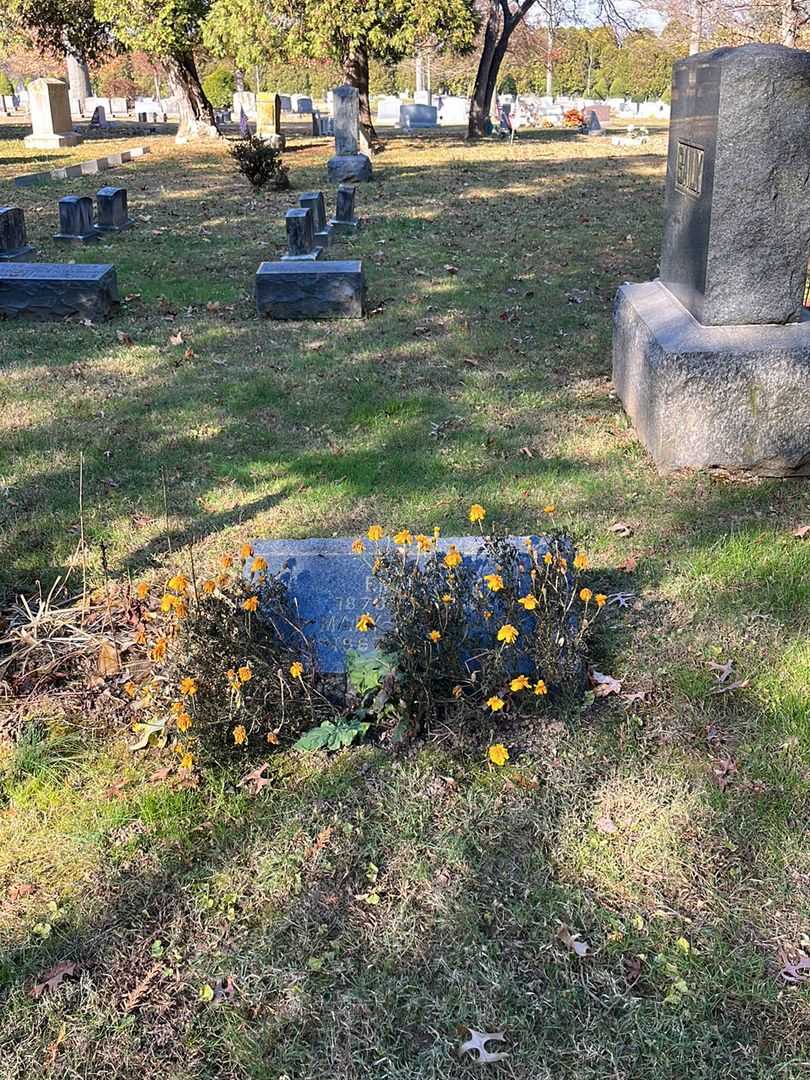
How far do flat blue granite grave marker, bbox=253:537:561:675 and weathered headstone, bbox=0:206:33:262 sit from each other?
27.4 feet

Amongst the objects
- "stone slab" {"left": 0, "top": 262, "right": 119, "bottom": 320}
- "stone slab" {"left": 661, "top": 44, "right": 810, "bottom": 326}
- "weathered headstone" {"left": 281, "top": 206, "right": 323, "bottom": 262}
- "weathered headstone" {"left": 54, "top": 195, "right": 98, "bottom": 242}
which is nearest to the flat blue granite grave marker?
"stone slab" {"left": 661, "top": 44, "right": 810, "bottom": 326}

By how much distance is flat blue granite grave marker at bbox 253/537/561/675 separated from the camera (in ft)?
11.4

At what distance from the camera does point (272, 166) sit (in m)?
16.4

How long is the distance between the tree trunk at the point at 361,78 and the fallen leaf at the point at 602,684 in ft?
69.3

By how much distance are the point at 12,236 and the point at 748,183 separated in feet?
28.6

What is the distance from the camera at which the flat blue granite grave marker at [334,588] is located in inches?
137

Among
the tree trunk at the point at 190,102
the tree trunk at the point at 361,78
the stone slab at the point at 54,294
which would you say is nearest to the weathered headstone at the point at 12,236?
the stone slab at the point at 54,294

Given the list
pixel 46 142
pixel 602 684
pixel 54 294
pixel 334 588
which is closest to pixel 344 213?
pixel 54 294

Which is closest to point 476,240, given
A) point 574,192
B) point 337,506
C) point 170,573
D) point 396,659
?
point 574,192

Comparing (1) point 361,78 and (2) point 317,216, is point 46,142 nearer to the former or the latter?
(1) point 361,78

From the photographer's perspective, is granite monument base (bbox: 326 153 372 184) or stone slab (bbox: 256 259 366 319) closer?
stone slab (bbox: 256 259 366 319)

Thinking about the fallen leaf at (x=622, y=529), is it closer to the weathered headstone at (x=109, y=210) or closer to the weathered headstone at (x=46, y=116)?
the weathered headstone at (x=109, y=210)

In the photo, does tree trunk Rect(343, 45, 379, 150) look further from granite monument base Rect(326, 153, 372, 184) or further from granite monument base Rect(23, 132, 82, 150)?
granite monument base Rect(23, 132, 82, 150)

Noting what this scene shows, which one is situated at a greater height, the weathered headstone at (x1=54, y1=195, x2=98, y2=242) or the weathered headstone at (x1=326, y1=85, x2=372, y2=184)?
the weathered headstone at (x1=326, y1=85, x2=372, y2=184)
